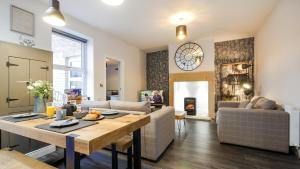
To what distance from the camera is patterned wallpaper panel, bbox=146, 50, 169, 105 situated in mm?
6312

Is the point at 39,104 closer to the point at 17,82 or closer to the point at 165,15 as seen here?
the point at 17,82

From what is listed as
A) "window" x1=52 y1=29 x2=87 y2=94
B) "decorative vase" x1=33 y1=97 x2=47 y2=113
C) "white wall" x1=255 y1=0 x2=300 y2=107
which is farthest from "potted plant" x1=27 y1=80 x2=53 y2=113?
"white wall" x1=255 y1=0 x2=300 y2=107

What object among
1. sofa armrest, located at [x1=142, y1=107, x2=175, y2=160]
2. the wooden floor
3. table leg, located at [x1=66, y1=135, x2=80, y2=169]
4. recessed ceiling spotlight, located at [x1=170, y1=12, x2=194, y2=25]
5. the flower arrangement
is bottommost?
the wooden floor

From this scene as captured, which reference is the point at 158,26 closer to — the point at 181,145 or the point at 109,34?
the point at 109,34

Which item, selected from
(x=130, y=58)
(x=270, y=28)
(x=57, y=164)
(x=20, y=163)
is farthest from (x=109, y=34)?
(x=270, y=28)

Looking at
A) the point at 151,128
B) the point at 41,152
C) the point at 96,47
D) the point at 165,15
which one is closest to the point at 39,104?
the point at 41,152

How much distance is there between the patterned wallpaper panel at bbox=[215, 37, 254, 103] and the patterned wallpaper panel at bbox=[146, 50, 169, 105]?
196 cm

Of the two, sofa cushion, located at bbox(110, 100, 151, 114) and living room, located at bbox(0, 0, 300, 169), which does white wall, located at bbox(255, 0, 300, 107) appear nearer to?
living room, located at bbox(0, 0, 300, 169)

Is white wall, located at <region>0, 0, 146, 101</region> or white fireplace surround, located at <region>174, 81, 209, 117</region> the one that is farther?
white fireplace surround, located at <region>174, 81, 209, 117</region>

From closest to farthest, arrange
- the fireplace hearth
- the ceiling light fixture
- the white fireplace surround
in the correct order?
1. the ceiling light fixture
2. the white fireplace surround
3. the fireplace hearth

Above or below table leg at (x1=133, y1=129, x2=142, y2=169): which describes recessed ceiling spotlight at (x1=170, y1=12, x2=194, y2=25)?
above

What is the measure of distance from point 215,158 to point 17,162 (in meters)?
2.48

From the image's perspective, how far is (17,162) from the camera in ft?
4.44

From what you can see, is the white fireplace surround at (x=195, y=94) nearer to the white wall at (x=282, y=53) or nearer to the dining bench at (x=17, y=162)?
the white wall at (x=282, y=53)
